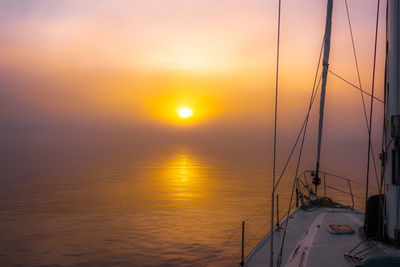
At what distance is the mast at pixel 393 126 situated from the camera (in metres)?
7.62

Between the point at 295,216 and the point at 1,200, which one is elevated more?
the point at 295,216

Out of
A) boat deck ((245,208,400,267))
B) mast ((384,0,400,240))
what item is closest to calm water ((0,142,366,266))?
boat deck ((245,208,400,267))

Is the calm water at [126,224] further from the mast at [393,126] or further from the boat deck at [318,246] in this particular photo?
the mast at [393,126]

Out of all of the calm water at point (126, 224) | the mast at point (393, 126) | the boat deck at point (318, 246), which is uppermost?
the mast at point (393, 126)

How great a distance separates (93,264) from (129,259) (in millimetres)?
1948

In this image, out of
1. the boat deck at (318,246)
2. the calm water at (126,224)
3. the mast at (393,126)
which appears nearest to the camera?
the mast at (393,126)

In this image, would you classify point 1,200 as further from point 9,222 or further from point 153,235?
point 153,235

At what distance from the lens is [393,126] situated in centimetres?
759

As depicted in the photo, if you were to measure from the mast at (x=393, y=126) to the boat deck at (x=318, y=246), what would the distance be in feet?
2.71

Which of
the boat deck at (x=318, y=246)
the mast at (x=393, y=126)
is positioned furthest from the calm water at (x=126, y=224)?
the mast at (x=393, y=126)

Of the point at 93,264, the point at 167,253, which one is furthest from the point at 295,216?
the point at 93,264

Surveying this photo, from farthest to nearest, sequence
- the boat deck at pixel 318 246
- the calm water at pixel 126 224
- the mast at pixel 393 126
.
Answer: the calm water at pixel 126 224, the boat deck at pixel 318 246, the mast at pixel 393 126

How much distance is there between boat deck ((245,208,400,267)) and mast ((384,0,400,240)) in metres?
0.83

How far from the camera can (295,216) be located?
15414 mm
